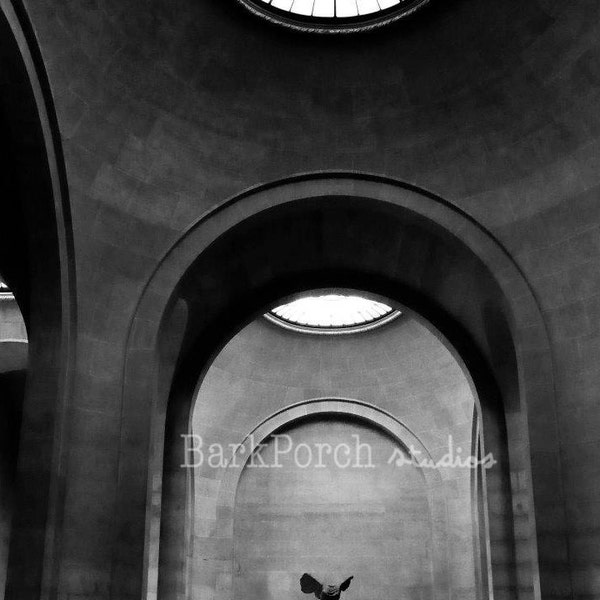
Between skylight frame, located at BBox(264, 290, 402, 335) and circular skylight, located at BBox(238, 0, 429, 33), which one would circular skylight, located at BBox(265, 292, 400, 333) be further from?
circular skylight, located at BBox(238, 0, 429, 33)

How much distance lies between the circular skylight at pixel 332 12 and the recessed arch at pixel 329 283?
2222 mm

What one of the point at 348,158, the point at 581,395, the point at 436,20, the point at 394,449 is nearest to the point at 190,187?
the point at 348,158

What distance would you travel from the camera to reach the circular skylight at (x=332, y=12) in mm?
12031

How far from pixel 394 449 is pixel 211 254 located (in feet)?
37.7

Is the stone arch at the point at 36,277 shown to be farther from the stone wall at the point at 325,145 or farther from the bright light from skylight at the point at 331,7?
the bright light from skylight at the point at 331,7

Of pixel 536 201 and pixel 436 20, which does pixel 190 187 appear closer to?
pixel 436 20

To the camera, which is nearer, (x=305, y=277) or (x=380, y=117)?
(x=380, y=117)

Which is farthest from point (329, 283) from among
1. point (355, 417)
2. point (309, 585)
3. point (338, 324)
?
point (355, 417)

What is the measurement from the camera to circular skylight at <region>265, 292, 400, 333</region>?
73.2ft

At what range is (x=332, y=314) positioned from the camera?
2303 cm

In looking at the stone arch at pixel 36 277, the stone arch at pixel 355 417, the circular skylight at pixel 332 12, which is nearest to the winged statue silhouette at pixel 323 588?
the stone arch at pixel 355 417

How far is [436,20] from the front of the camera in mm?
11938

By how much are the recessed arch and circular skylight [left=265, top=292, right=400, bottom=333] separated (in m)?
7.08

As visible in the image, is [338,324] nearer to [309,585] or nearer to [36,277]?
[309,585]
